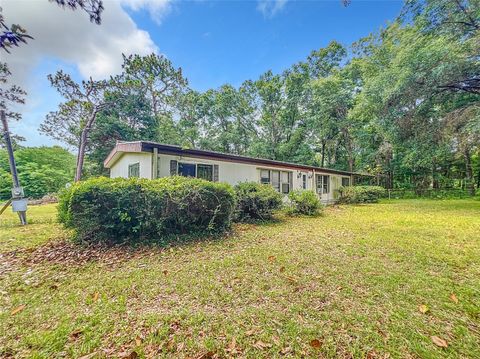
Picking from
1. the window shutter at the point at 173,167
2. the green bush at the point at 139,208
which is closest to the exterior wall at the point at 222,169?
the window shutter at the point at 173,167

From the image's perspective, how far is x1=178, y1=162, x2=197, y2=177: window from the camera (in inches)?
354

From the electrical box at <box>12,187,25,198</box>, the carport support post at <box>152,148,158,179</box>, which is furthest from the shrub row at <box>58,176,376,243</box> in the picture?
the electrical box at <box>12,187,25,198</box>

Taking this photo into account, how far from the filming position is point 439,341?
2.07 metres

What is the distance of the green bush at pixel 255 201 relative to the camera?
25.9 ft

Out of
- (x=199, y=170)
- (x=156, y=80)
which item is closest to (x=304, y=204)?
(x=199, y=170)

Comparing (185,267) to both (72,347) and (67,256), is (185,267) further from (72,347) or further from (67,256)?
(67,256)

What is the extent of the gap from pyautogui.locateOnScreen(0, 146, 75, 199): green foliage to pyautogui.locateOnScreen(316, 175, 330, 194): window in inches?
934

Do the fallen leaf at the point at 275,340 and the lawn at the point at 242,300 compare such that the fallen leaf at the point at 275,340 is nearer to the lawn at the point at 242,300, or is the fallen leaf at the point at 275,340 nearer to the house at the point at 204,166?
the lawn at the point at 242,300

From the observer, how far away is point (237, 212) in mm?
7723

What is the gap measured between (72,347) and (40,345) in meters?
0.32

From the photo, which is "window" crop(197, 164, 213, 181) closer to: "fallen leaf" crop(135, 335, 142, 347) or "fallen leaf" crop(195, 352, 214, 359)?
"fallen leaf" crop(135, 335, 142, 347)

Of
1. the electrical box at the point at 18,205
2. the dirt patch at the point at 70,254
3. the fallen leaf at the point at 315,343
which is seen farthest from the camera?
the electrical box at the point at 18,205

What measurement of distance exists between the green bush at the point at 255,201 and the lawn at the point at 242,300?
2828 millimetres

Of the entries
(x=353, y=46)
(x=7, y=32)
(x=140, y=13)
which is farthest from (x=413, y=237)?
(x=353, y=46)
